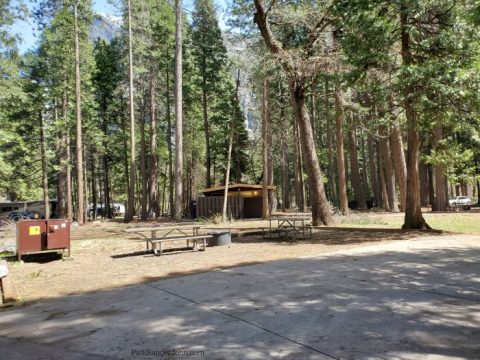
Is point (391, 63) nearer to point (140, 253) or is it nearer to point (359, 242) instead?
point (359, 242)

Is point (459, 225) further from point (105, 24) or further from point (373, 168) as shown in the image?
point (105, 24)

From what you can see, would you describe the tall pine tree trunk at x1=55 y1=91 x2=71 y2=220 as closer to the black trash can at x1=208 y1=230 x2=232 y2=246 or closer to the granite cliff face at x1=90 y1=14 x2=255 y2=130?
the granite cliff face at x1=90 y1=14 x2=255 y2=130

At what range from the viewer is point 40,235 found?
33.0ft

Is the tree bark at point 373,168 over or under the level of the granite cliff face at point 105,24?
under

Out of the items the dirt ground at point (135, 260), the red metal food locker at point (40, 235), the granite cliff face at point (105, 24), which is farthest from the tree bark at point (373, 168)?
the red metal food locker at point (40, 235)

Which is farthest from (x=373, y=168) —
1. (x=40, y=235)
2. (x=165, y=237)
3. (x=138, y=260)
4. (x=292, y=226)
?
(x=40, y=235)

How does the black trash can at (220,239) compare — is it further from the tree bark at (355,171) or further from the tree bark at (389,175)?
the tree bark at (355,171)

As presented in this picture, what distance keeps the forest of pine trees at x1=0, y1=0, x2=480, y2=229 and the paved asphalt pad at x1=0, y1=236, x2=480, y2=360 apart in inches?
164

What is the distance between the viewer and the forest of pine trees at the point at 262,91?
39.3 feet

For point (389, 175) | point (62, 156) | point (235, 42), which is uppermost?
point (235, 42)

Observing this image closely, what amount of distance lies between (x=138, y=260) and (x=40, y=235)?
2542mm

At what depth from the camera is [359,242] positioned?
11594 millimetres

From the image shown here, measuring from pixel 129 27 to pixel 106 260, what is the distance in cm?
2251

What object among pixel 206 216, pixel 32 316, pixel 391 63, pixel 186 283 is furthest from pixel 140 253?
pixel 206 216
